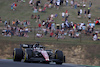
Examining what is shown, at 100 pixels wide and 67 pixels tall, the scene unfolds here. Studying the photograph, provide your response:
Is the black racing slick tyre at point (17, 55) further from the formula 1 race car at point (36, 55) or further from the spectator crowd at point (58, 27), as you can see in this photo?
the spectator crowd at point (58, 27)

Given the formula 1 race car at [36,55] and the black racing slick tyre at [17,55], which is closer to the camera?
the formula 1 race car at [36,55]

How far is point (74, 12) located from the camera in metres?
29.1

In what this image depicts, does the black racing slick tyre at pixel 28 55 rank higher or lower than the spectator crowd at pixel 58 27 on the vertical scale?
lower

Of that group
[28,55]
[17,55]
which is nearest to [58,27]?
[17,55]

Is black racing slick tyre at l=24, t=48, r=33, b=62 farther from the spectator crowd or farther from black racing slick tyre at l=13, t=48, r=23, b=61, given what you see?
the spectator crowd

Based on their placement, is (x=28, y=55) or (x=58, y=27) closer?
(x=28, y=55)

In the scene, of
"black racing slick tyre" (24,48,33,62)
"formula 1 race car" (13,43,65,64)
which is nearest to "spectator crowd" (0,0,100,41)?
"formula 1 race car" (13,43,65,64)

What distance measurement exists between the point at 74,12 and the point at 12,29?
11.4 metres

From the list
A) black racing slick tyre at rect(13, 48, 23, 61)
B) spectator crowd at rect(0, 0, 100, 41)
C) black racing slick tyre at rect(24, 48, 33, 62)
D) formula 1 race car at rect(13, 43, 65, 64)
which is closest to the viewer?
formula 1 race car at rect(13, 43, 65, 64)

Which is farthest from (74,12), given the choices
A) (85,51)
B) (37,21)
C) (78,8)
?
(85,51)

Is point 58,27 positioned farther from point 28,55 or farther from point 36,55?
point 28,55

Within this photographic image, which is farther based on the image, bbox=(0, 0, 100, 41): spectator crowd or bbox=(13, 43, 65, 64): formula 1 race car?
bbox=(0, 0, 100, 41): spectator crowd

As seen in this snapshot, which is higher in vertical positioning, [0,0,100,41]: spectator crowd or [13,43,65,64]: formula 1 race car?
[0,0,100,41]: spectator crowd

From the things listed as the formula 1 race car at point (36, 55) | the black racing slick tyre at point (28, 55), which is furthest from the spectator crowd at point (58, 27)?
the black racing slick tyre at point (28, 55)
